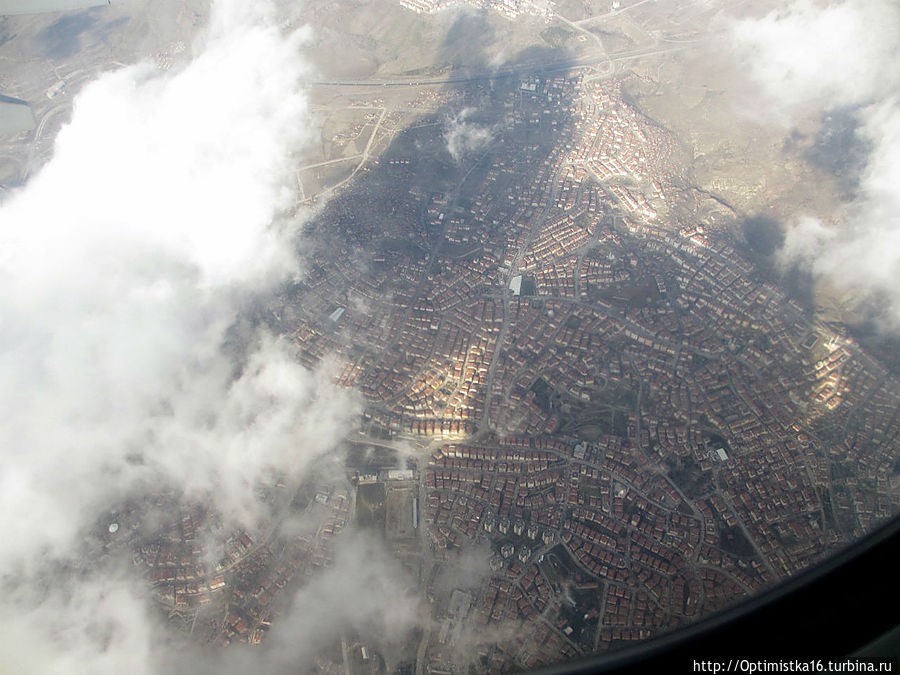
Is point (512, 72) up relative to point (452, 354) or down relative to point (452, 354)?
up

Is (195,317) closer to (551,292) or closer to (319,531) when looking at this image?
(319,531)

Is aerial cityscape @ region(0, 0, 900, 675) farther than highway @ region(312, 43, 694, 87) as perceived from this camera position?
No

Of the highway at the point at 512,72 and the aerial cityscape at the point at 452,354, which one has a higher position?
the highway at the point at 512,72

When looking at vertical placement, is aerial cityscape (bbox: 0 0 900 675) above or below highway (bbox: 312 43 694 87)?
below

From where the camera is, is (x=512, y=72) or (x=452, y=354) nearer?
(x=452, y=354)

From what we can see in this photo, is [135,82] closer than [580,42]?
Yes

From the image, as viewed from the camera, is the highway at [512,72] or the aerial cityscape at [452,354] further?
the highway at [512,72]

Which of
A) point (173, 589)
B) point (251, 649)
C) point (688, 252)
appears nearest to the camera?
point (251, 649)

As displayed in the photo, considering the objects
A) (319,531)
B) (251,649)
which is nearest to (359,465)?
(319,531)
